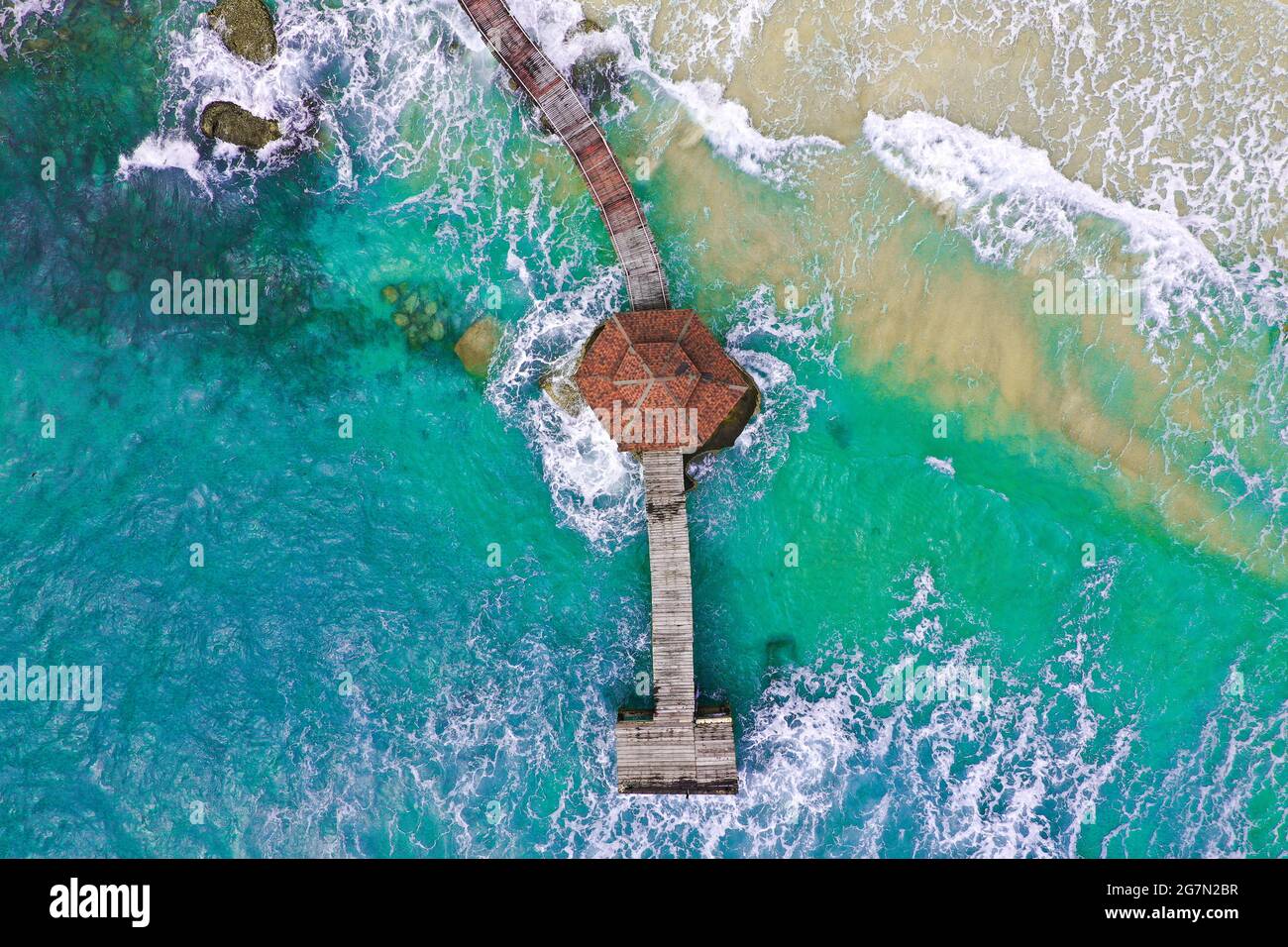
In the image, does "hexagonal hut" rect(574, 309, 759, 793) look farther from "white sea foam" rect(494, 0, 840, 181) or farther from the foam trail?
the foam trail

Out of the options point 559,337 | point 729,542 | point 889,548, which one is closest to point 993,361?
point 889,548

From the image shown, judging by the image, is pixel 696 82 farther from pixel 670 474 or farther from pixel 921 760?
pixel 921 760

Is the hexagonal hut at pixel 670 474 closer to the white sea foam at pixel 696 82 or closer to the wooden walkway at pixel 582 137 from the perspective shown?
the wooden walkway at pixel 582 137

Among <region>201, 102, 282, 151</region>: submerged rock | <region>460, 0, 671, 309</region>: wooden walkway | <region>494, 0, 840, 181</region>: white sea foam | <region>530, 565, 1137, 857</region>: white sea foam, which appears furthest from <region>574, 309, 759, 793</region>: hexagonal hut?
<region>201, 102, 282, 151</region>: submerged rock

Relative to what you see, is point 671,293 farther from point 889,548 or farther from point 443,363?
point 889,548

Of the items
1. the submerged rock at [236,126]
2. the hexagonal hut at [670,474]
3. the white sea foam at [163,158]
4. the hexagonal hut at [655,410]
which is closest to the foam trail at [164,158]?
the white sea foam at [163,158]

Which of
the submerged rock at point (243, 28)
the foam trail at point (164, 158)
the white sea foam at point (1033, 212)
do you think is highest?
the submerged rock at point (243, 28)

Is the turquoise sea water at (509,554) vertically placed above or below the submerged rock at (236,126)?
below

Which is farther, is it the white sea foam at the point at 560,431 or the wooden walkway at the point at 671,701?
the white sea foam at the point at 560,431
